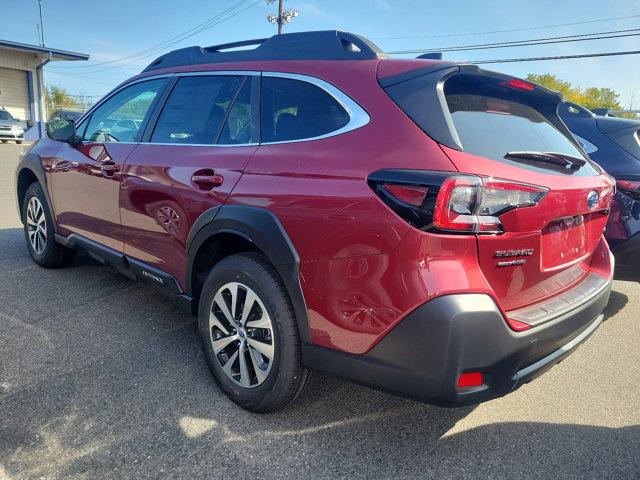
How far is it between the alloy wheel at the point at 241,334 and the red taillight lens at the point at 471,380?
89 cm

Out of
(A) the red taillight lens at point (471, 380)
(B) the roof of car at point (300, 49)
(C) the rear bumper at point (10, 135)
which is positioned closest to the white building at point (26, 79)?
(C) the rear bumper at point (10, 135)

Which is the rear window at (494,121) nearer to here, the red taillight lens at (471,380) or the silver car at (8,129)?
the red taillight lens at (471,380)

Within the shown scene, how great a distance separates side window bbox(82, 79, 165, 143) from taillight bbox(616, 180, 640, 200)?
134 inches

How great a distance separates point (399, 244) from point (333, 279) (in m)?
0.36

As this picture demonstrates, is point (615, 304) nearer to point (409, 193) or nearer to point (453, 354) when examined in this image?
point (453, 354)

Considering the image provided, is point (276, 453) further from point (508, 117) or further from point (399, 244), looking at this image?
point (508, 117)

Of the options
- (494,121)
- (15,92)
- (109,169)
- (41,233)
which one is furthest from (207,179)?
(15,92)

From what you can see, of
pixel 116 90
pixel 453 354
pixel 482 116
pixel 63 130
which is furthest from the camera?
pixel 63 130

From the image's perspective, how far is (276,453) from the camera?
219 cm

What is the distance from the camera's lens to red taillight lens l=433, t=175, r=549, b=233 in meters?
1.76

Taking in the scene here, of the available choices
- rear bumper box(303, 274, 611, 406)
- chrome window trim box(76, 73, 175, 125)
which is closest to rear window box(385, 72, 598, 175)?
rear bumper box(303, 274, 611, 406)

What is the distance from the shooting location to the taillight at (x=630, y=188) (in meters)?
3.47

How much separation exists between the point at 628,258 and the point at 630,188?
1.70 ft

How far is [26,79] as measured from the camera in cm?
2769
